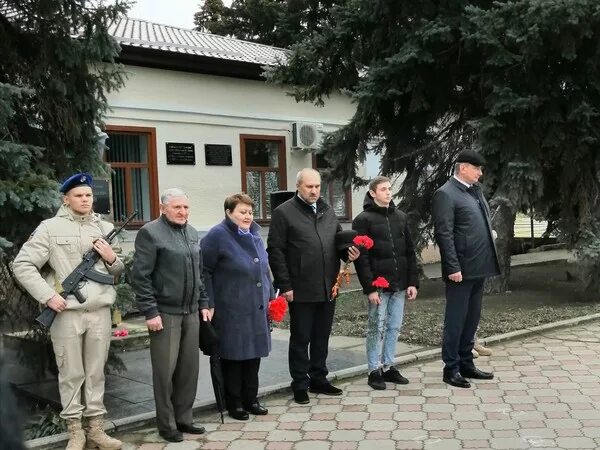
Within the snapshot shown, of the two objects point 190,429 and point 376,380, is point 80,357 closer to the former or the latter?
point 190,429

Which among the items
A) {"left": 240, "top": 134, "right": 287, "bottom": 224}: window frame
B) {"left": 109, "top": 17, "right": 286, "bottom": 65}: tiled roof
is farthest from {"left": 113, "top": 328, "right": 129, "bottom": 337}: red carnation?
{"left": 240, "top": 134, "right": 287, "bottom": 224}: window frame

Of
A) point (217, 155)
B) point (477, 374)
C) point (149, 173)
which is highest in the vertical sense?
point (217, 155)

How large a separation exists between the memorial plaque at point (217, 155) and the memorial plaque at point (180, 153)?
0.31 m

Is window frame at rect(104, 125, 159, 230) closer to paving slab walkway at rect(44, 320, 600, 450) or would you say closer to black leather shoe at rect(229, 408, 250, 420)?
paving slab walkway at rect(44, 320, 600, 450)

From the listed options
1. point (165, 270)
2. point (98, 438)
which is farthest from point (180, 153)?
point (98, 438)

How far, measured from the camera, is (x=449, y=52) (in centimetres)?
988

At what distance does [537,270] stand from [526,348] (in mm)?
8255

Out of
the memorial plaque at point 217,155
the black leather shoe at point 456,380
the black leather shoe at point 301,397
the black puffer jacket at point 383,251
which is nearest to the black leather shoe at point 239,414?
the black leather shoe at point 301,397

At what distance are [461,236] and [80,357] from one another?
3.33 meters

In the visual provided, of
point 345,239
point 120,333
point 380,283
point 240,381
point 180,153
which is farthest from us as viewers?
point 180,153

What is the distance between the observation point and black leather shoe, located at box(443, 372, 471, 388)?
5.71 m

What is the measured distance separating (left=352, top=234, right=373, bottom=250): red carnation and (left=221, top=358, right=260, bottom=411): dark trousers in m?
1.27

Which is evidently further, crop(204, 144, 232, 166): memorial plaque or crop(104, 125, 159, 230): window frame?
crop(204, 144, 232, 166): memorial plaque

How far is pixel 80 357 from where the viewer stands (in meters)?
4.28
